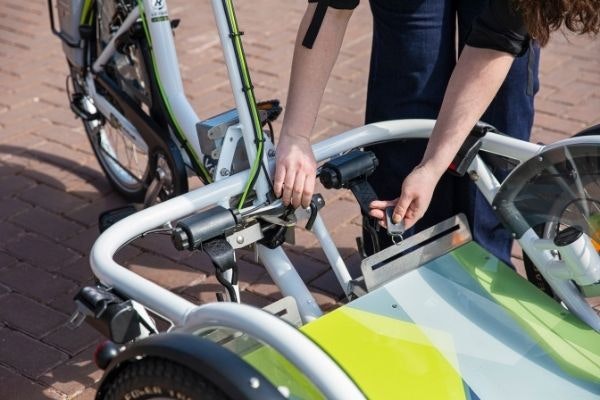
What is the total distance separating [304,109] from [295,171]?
161 millimetres

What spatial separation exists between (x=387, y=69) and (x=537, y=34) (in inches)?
34.3

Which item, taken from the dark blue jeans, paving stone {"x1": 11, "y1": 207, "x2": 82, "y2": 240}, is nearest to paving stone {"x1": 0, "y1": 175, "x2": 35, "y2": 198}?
paving stone {"x1": 11, "y1": 207, "x2": 82, "y2": 240}

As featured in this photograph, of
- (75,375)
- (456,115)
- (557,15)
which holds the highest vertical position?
(557,15)

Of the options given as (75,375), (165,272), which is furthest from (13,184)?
(75,375)

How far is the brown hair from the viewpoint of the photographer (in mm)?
2061

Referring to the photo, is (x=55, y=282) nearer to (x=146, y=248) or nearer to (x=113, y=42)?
(x=146, y=248)

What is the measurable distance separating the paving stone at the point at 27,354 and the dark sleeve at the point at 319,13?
126 centimetres

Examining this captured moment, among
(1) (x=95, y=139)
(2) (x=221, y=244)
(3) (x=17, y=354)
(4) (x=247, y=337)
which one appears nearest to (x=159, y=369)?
(4) (x=247, y=337)

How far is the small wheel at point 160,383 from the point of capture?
5.77 ft

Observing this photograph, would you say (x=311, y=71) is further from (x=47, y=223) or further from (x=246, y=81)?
(x=47, y=223)

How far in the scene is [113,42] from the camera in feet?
11.2

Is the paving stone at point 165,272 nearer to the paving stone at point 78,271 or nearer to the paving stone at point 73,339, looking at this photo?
the paving stone at point 78,271

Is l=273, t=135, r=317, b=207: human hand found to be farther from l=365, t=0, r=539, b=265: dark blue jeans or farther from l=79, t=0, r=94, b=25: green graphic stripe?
l=79, t=0, r=94, b=25: green graphic stripe

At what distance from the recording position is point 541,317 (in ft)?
7.54
